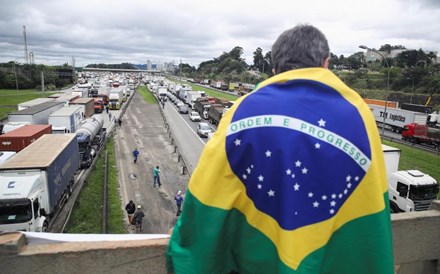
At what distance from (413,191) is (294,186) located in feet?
55.4

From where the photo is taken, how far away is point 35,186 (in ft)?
45.2

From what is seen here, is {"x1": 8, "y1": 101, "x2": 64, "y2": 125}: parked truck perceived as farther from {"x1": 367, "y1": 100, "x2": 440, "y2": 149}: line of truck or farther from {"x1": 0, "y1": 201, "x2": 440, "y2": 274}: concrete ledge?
{"x1": 0, "y1": 201, "x2": 440, "y2": 274}: concrete ledge

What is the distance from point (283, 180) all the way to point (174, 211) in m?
16.0

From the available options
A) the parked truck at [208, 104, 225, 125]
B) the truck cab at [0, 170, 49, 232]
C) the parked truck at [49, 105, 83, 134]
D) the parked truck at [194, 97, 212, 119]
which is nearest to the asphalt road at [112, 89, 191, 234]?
the truck cab at [0, 170, 49, 232]

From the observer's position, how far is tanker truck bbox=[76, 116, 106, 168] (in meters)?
24.0

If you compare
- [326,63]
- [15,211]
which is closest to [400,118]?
Result: [15,211]

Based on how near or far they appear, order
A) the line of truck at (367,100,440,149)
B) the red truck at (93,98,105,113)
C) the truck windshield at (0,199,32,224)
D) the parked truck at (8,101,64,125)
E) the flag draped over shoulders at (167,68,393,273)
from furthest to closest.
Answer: the red truck at (93,98,105,113) < the line of truck at (367,100,440,149) < the parked truck at (8,101,64,125) < the truck windshield at (0,199,32,224) < the flag draped over shoulders at (167,68,393,273)

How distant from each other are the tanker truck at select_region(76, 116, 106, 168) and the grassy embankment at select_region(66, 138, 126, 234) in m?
1.79

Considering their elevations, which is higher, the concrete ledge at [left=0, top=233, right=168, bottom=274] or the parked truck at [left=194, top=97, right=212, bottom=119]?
the concrete ledge at [left=0, top=233, right=168, bottom=274]

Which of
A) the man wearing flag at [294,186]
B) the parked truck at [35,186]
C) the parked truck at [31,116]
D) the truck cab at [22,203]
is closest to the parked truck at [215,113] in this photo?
the parked truck at [31,116]

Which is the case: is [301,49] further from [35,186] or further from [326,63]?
[35,186]

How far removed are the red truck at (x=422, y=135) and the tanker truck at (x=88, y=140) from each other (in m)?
30.0

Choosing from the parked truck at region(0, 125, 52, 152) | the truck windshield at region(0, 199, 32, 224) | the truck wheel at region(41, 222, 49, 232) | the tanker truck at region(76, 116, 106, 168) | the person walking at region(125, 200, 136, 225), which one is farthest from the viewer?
the tanker truck at region(76, 116, 106, 168)

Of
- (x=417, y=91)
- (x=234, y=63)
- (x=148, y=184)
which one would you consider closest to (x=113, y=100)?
(x=148, y=184)
